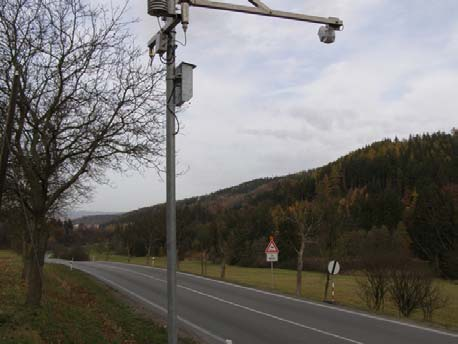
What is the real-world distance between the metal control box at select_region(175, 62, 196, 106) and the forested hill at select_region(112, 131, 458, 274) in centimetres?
2410

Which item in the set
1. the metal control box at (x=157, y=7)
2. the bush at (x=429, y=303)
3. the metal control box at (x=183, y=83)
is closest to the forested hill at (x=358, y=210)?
the bush at (x=429, y=303)

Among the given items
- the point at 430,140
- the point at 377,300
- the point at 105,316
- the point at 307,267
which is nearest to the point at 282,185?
the point at 430,140

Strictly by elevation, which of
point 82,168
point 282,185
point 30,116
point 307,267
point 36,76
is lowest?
point 307,267

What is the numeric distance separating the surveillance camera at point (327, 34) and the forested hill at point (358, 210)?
911 inches

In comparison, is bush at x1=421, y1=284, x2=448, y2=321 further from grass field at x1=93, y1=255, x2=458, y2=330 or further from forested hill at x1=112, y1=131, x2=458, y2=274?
forested hill at x1=112, y1=131, x2=458, y2=274

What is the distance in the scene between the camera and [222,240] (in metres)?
50.8

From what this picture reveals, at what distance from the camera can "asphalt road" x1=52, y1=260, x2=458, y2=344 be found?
1234 cm

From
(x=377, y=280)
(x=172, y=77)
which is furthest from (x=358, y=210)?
(x=172, y=77)

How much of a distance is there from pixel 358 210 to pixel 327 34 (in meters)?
95.9

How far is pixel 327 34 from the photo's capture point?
7.33m

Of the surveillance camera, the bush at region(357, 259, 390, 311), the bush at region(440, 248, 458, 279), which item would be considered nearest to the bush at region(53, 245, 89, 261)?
the bush at region(440, 248, 458, 279)

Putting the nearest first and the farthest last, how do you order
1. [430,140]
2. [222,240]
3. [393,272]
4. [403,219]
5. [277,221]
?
[393,272] → [222,240] → [403,219] → [277,221] → [430,140]

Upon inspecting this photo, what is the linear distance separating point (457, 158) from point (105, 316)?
11494cm

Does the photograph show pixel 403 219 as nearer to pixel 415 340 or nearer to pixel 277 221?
pixel 277 221
